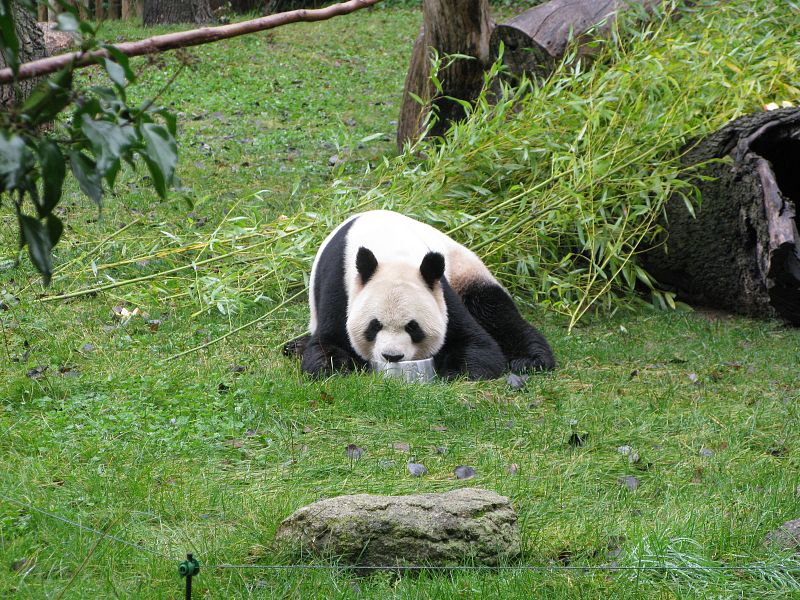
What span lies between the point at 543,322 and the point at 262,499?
3661 millimetres

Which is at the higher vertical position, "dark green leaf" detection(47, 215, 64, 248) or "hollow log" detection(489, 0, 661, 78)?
"dark green leaf" detection(47, 215, 64, 248)

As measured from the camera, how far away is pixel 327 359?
5285 millimetres

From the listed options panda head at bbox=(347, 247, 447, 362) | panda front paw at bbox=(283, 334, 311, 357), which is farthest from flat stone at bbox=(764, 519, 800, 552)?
panda front paw at bbox=(283, 334, 311, 357)

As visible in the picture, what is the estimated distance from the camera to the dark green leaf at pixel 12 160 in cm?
144

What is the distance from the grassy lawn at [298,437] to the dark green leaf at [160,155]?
1541mm

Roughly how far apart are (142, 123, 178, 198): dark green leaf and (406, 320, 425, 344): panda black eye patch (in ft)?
12.0

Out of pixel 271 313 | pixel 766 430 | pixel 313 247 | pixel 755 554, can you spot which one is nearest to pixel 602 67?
pixel 313 247

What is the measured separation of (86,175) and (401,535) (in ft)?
6.02

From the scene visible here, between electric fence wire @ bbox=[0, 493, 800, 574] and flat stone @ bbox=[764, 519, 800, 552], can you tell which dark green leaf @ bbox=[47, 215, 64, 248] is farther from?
flat stone @ bbox=[764, 519, 800, 552]

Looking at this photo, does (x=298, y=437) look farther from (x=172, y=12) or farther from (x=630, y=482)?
(x=172, y=12)

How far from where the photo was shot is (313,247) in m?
7.11

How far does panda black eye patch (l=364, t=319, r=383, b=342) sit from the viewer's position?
529 cm

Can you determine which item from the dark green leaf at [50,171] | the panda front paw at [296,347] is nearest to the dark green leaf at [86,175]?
the dark green leaf at [50,171]

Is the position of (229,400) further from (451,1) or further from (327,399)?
(451,1)
